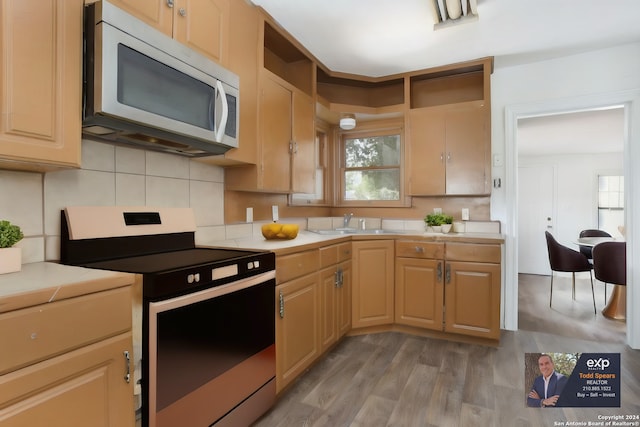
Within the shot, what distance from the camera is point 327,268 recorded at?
2371 mm

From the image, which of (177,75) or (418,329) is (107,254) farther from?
(418,329)

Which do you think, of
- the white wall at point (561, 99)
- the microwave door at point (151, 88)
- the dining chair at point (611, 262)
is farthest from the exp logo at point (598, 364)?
the microwave door at point (151, 88)

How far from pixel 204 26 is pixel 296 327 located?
1.74 m

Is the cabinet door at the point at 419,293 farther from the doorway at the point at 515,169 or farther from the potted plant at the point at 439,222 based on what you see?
the doorway at the point at 515,169

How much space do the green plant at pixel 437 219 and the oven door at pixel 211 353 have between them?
182 centimetres

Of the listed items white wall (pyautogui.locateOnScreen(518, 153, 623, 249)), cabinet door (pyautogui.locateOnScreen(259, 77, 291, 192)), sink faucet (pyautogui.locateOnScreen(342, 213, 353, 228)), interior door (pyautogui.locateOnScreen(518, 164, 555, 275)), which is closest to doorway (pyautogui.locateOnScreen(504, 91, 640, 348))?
sink faucet (pyautogui.locateOnScreen(342, 213, 353, 228))

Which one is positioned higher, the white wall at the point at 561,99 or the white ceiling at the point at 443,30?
the white ceiling at the point at 443,30

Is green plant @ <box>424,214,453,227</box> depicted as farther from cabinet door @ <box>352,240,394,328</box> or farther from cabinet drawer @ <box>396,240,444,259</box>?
cabinet door @ <box>352,240,394,328</box>

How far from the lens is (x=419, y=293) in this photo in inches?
112

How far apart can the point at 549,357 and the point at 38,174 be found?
2419 millimetres

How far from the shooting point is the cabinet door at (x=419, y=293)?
277cm

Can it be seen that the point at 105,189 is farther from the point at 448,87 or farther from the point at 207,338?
the point at 448,87

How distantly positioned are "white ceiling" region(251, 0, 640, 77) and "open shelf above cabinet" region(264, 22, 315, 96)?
107mm

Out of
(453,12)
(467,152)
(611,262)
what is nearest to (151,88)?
(453,12)
